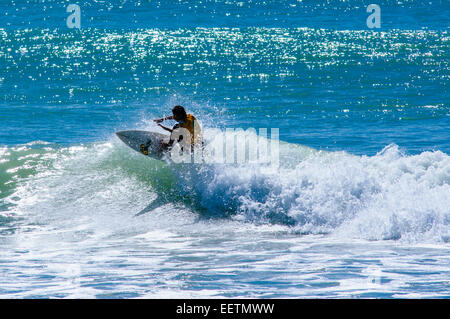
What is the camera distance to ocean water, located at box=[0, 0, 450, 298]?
8570mm

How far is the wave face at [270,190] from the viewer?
35.9ft

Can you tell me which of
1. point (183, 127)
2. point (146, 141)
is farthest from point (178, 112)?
point (146, 141)

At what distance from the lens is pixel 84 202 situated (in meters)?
13.0

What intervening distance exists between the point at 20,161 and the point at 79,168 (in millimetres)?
1604

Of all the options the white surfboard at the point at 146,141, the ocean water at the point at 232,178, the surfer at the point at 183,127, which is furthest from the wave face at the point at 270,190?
the surfer at the point at 183,127

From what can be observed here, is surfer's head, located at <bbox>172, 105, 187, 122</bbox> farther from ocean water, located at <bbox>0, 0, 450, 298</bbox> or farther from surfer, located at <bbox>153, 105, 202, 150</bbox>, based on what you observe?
ocean water, located at <bbox>0, 0, 450, 298</bbox>

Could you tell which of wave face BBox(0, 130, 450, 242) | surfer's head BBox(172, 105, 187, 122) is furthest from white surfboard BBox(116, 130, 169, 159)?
surfer's head BBox(172, 105, 187, 122)

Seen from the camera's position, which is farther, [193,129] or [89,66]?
[89,66]

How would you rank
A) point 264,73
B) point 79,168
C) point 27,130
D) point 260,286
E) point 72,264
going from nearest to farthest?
point 260,286 < point 72,264 < point 79,168 < point 27,130 < point 264,73

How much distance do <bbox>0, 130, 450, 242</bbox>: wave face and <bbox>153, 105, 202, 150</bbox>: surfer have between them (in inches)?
28.1

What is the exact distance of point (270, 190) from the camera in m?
12.5
